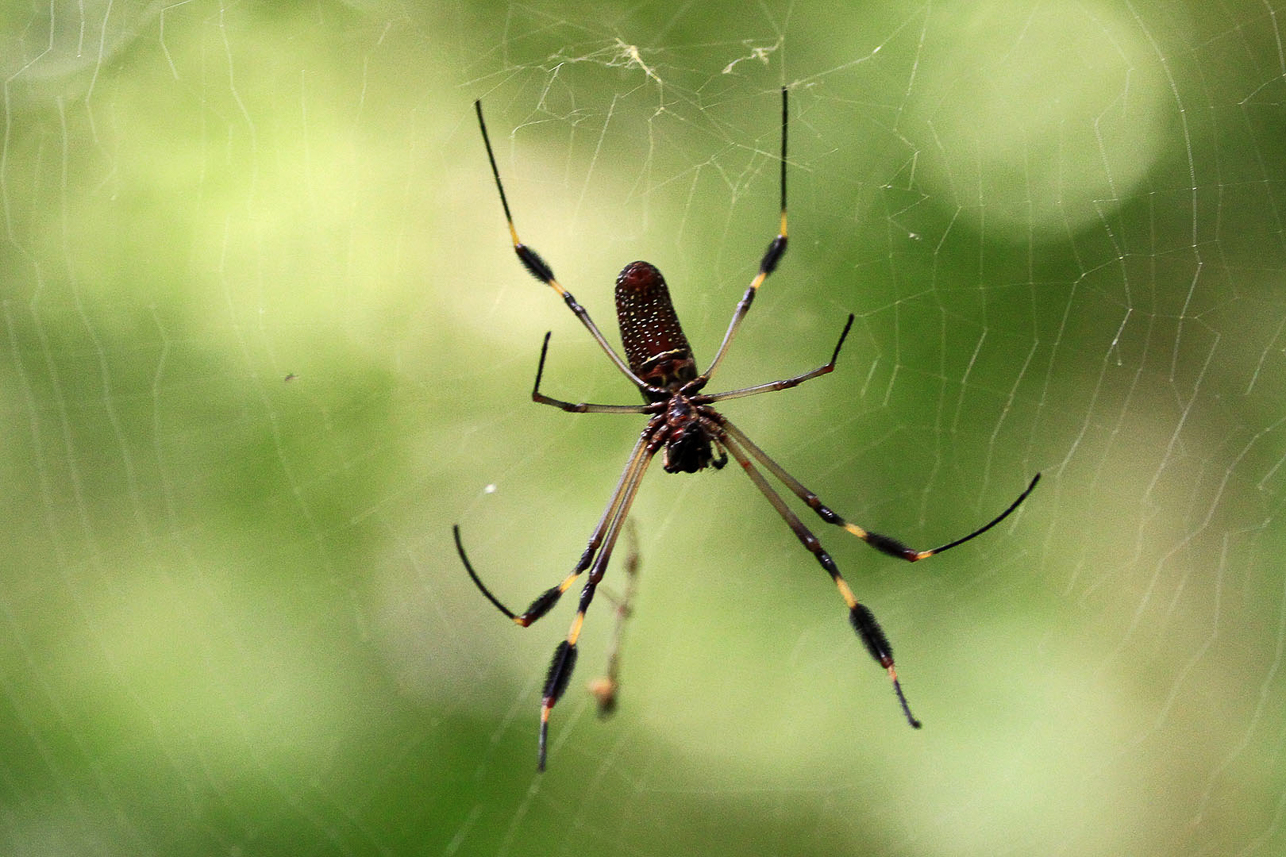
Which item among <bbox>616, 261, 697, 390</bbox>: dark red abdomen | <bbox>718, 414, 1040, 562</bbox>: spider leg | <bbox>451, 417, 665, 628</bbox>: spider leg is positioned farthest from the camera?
<bbox>718, 414, 1040, 562</bbox>: spider leg

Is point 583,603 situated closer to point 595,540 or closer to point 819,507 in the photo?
point 595,540

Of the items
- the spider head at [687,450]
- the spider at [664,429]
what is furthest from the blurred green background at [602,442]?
the spider head at [687,450]

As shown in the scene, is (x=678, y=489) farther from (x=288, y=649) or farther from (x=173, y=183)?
(x=173, y=183)

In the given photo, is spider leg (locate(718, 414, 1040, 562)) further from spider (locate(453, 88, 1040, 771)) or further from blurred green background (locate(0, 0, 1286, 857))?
blurred green background (locate(0, 0, 1286, 857))

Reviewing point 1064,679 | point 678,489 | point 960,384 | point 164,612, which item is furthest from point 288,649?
point 1064,679

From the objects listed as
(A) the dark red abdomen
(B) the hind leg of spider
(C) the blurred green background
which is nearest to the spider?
(A) the dark red abdomen

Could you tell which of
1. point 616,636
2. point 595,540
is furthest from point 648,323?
point 616,636

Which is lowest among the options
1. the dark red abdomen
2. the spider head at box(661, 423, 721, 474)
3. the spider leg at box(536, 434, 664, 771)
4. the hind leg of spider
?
the hind leg of spider
